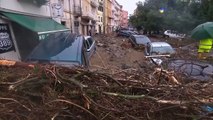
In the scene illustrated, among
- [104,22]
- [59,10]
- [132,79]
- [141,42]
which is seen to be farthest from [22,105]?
[104,22]

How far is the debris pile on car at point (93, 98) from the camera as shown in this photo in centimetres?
279

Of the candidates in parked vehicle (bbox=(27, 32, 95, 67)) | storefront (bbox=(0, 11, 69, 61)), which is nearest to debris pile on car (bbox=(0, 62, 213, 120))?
parked vehicle (bbox=(27, 32, 95, 67))

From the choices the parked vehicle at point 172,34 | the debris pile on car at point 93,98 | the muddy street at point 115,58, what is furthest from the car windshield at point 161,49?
the parked vehicle at point 172,34

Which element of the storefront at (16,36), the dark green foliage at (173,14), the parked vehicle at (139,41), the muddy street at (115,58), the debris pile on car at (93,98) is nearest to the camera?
the debris pile on car at (93,98)

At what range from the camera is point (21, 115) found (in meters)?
2.87

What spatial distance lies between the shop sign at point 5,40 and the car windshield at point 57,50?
3.77m

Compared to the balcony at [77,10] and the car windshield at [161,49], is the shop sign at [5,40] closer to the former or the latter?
the car windshield at [161,49]

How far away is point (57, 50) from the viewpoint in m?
6.93

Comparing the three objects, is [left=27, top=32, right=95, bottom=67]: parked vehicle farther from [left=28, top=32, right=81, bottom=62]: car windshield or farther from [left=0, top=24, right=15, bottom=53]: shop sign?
[left=0, top=24, right=15, bottom=53]: shop sign

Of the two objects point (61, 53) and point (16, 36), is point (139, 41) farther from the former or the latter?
point (61, 53)

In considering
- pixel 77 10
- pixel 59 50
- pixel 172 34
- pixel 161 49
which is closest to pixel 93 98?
pixel 59 50

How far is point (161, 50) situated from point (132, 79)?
1009cm

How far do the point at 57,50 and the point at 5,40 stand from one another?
516 centimetres

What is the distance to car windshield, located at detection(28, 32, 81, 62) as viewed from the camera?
6.57 m
